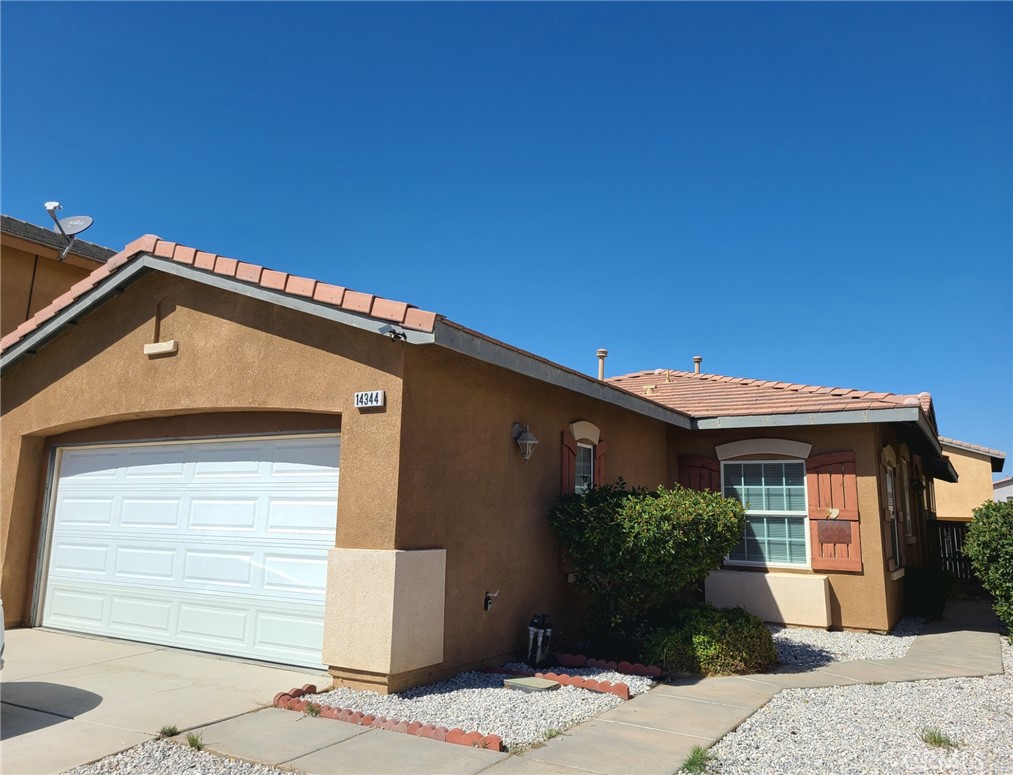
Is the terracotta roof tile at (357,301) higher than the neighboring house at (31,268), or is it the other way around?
the neighboring house at (31,268)

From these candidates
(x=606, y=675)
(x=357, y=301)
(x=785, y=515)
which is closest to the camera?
(x=357, y=301)

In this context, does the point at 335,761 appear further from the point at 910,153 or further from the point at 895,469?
the point at 910,153

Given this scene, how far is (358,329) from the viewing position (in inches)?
265

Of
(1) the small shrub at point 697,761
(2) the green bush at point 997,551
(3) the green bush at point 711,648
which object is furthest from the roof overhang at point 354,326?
(2) the green bush at point 997,551

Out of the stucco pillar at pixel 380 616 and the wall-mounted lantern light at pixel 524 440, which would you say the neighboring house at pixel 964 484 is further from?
the stucco pillar at pixel 380 616

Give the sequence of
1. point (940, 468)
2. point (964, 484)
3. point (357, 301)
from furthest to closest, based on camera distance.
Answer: point (964, 484), point (940, 468), point (357, 301)

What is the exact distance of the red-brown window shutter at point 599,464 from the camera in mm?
9641

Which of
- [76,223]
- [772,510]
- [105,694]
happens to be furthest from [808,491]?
[76,223]

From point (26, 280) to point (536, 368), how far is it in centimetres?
1127

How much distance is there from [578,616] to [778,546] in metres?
3.58

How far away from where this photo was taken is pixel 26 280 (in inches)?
533

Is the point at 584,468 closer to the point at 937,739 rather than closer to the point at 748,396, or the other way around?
the point at 748,396

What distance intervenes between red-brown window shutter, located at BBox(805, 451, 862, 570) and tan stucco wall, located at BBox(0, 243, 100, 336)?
45.5 ft

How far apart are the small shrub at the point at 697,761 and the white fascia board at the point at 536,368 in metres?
3.54
